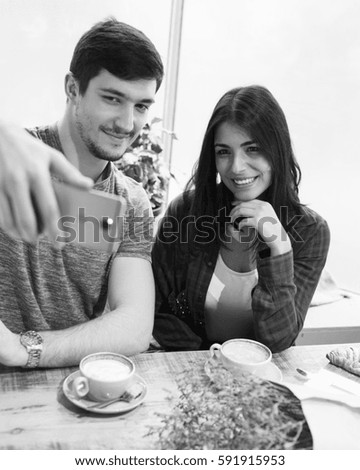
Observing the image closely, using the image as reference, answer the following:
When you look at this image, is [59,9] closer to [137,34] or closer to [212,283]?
[137,34]

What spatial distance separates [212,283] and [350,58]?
1848mm

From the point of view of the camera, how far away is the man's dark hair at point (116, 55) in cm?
120

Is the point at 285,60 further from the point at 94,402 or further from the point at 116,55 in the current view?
the point at 94,402

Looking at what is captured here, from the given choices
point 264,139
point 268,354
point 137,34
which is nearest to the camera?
point 268,354

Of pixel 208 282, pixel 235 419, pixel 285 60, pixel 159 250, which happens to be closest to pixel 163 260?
pixel 159 250

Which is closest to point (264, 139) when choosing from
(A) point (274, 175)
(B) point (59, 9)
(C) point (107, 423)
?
(A) point (274, 175)

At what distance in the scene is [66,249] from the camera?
1292 mm

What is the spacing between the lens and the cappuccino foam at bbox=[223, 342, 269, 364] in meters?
1.01

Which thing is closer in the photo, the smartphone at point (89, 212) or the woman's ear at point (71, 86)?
the smartphone at point (89, 212)

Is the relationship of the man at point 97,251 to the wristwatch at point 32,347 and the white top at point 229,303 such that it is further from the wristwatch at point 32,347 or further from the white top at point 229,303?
the white top at point 229,303

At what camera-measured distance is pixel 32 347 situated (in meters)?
1.00

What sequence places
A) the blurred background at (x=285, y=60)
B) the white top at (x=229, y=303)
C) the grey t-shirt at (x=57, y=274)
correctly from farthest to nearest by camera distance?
1. the blurred background at (x=285, y=60)
2. the white top at (x=229, y=303)
3. the grey t-shirt at (x=57, y=274)

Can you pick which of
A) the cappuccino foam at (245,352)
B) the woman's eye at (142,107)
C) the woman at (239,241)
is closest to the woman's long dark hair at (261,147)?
the woman at (239,241)

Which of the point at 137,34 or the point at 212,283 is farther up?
the point at 137,34
